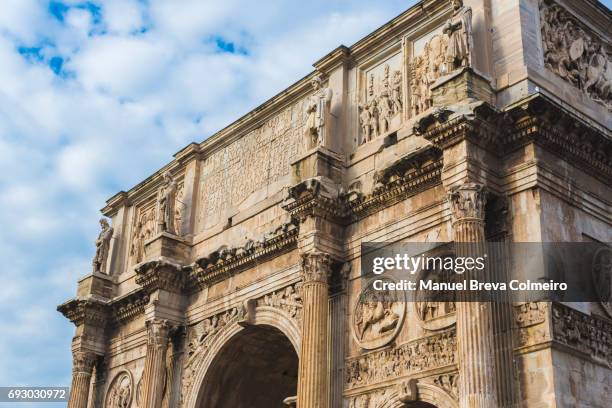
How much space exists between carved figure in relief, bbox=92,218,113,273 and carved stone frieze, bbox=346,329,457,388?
9.37 metres

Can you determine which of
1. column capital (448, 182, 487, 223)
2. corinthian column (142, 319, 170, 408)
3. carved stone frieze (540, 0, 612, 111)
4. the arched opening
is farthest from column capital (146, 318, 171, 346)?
carved stone frieze (540, 0, 612, 111)

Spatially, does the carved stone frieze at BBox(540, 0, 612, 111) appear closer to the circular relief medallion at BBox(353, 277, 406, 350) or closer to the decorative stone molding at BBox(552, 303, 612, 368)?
the decorative stone molding at BBox(552, 303, 612, 368)

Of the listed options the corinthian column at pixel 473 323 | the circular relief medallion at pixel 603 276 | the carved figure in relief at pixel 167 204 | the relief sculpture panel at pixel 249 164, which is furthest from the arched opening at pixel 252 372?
the circular relief medallion at pixel 603 276

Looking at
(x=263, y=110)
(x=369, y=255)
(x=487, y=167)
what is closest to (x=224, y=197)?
(x=263, y=110)

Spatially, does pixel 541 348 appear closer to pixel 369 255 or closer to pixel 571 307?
pixel 571 307

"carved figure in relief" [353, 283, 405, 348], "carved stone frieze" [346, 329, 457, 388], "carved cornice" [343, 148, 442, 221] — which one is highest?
"carved cornice" [343, 148, 442, 221]

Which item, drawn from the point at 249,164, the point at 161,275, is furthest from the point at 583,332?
the point at 161,275

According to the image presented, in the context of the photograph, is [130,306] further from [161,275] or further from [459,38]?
[459,38]

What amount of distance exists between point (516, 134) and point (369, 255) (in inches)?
126

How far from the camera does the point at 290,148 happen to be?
16938mm

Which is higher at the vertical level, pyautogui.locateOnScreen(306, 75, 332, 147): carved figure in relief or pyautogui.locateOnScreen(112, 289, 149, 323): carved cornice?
pyautogui.locateOnScreen(306, 75, 332, 147): carved figure in relief

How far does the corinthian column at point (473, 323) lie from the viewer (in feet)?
34.5

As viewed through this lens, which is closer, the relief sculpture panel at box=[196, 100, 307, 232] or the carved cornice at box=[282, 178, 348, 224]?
the carved cornice at box=[282, 178, 348, 224]

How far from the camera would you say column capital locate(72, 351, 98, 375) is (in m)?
19.8
